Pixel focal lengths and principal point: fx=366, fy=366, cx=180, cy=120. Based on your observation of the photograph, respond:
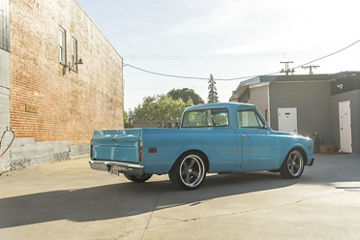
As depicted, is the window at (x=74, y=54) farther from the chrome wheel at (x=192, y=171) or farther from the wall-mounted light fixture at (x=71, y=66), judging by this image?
the chrome wheel at (x=192, y=171)

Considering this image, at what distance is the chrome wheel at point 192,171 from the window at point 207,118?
1197mm

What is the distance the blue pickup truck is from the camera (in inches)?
267

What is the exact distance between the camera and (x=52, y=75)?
1470cm

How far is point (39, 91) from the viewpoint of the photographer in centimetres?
1339

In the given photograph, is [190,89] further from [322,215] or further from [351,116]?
[322,215]

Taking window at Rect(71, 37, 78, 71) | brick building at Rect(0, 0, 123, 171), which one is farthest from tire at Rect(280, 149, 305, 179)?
window at Rect(71, 37, 78, 71)

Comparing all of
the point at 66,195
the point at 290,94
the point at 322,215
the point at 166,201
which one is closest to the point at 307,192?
the point at 322,215

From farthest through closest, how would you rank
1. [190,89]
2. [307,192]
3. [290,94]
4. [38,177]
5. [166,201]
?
[190,89], [290,94], [38,177], [307,192], [166,201]

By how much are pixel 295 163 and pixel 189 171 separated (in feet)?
10.7

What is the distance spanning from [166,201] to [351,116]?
14.5 metres

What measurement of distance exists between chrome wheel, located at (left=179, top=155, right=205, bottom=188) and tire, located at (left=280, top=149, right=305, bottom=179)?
253 cm

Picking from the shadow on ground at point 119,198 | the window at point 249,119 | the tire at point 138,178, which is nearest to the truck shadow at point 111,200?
the shadow on ground at point 119,198

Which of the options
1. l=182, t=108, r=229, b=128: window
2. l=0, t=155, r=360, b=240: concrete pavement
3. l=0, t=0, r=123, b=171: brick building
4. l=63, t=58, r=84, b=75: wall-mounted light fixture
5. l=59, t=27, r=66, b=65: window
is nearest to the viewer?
l=0, t=155, r=360, b=240: concrete pavement

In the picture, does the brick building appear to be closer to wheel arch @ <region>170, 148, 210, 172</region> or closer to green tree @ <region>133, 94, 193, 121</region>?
wheel arch @ <region>170, 148, 210, 172</region>
